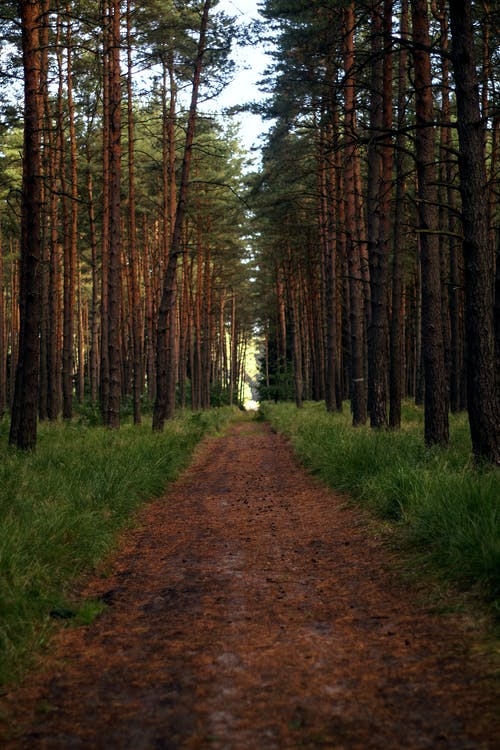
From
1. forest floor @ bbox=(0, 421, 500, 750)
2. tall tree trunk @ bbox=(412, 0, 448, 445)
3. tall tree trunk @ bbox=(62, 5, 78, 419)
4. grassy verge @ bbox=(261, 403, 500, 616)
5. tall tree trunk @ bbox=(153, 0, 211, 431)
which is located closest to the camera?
forest floor @ bbox=(0, 421, 500, 750)

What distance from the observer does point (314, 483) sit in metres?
11.2

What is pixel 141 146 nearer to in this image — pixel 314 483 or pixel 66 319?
pixel 66 319

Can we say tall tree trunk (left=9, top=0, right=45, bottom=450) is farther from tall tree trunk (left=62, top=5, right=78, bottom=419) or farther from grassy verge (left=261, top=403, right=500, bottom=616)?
tall tree trunk (left=62, top=5, right=78, bottom=419)

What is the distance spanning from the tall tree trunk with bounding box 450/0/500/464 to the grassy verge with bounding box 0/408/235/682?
4.76 m

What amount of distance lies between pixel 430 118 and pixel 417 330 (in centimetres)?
2289

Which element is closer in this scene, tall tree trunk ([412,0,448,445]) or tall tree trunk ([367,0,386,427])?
tall tree trunk ([412,0,448,445])

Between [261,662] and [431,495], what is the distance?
131 inches

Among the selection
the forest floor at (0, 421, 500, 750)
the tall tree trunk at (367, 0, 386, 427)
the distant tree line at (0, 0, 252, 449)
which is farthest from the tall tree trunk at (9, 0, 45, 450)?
the tall tree trunk at (367, 0, 386, 427)

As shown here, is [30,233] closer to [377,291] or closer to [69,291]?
[377,291]

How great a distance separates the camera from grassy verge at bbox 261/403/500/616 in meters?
4.94

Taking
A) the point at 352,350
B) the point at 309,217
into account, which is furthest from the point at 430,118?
the point at 309,217

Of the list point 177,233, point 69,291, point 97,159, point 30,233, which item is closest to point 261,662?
point 30,233

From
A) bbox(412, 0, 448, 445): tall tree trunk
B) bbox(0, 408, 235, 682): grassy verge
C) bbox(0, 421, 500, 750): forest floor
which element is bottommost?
bbox(0, 421, 500, 750): forest floor

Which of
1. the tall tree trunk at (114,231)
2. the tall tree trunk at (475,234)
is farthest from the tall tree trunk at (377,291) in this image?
the tall tree trunk at (114,231)
